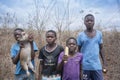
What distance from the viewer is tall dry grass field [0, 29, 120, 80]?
21.2 feet

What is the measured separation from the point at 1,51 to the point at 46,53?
12.0 ft

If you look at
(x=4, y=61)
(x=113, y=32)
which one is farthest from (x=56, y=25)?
(x=113, y=32)

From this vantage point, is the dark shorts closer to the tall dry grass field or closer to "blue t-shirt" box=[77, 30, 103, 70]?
"blue t-shirt" box=[77, 30, 103, 70]

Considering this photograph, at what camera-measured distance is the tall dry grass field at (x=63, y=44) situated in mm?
6475

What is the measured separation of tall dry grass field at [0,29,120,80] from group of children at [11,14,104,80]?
2221 millimetres

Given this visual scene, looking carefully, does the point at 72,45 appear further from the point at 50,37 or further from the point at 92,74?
the point at 92,74

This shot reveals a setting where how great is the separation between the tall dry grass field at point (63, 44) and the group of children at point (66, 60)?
7.29 ft

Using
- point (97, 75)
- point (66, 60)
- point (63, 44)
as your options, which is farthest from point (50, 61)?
point (63, 44)

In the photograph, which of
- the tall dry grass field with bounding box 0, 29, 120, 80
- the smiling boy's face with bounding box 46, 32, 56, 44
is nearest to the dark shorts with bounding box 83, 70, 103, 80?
the smiling boy's face with bounding box 46, 32, 56, 44

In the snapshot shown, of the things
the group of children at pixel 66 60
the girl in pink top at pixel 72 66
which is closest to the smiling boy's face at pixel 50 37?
the group of children at pixel 66 60

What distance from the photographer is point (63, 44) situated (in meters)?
7.33

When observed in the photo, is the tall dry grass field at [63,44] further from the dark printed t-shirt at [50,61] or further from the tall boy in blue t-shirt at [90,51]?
the dark printed t-shirt at [50,61]

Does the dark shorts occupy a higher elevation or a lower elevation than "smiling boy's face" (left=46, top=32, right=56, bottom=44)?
lower

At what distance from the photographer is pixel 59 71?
153 inches
